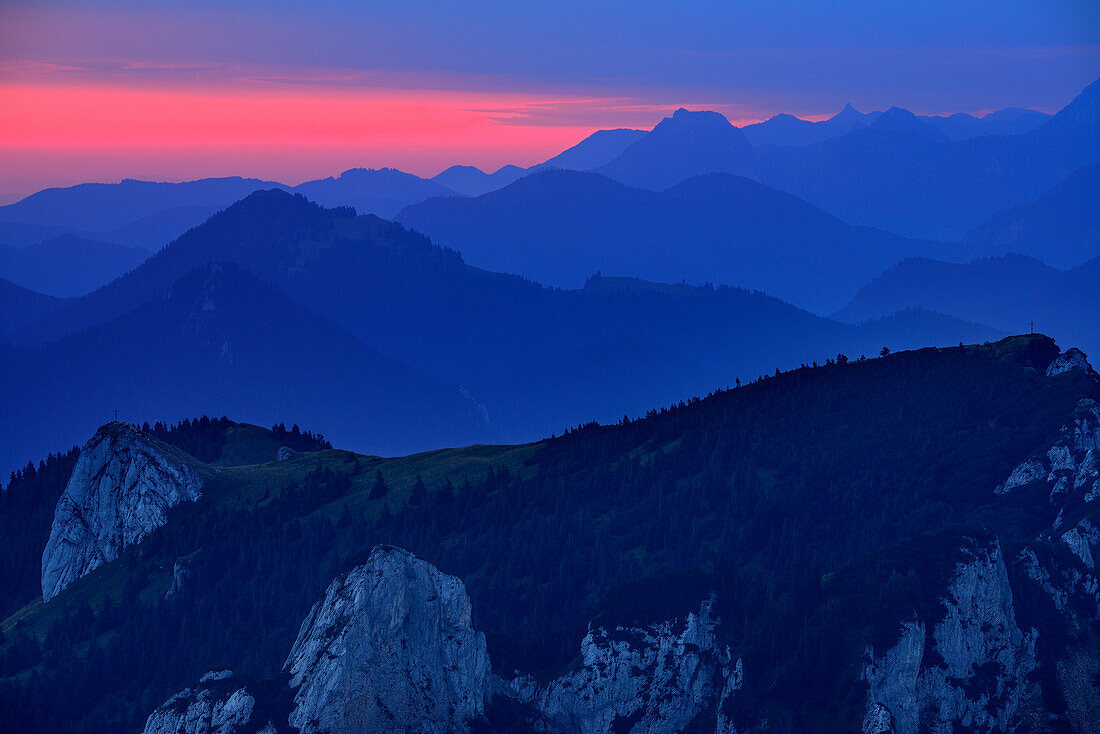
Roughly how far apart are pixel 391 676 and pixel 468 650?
36.2ft

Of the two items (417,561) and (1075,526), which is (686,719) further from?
(1075,526)

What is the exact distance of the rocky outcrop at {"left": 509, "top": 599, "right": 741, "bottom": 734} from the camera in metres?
177

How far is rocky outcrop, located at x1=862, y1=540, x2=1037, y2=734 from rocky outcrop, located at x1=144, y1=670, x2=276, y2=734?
6836 cm

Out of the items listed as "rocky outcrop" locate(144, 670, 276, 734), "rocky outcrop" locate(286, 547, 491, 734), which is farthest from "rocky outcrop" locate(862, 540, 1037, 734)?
"rocky outcrop" locate(144, 670, 276, 734)

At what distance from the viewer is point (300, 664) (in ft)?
571

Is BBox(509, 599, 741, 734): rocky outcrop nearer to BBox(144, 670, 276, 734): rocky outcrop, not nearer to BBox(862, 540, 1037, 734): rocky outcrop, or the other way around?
BBox(862, 540, 1037, 734): rocky outcrop

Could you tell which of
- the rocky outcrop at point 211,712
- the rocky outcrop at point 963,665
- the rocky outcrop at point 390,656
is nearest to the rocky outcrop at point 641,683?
the rocky outcrop at point 390,656

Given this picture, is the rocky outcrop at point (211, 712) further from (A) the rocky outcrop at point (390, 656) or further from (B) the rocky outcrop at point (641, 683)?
(B) the rocky outcrop at point (641, 683)

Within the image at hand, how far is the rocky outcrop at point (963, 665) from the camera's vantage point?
16600 cm

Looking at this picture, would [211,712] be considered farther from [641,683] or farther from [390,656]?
[641,683]

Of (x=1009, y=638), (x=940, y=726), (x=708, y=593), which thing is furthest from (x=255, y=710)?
(x=1009, y=638)

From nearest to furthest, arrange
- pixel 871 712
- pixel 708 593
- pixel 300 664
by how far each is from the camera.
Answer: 1. pixel 871 712
2. pixel 300 664
3. pixel 708 593

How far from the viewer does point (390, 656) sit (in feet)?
566

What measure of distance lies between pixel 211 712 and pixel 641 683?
50.4 m
